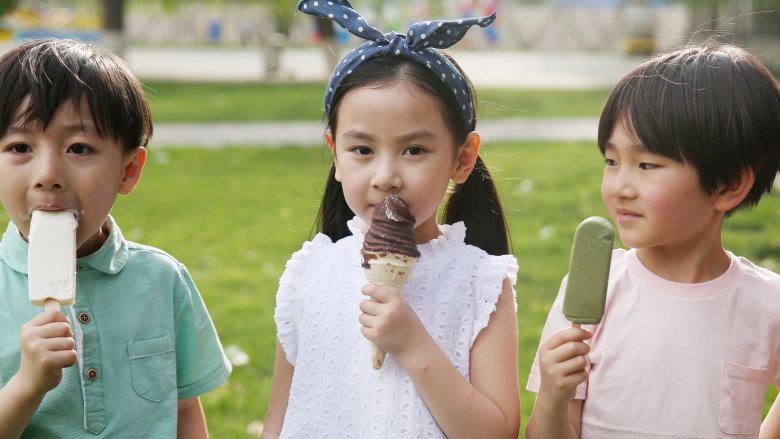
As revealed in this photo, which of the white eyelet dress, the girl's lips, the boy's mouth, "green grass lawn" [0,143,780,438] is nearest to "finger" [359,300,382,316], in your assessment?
the white eyelet dress

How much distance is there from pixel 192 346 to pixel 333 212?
0.54 m

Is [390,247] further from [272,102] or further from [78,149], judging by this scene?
[272,102]

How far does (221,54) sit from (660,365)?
3078 cm

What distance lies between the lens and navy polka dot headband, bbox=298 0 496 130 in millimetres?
2486

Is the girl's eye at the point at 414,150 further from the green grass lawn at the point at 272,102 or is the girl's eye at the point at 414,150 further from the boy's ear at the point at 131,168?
the green grass lawn at the point at 272,102

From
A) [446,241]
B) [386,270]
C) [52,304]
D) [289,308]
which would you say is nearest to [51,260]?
[52,304]

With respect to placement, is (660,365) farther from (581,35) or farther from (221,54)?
(581,35)

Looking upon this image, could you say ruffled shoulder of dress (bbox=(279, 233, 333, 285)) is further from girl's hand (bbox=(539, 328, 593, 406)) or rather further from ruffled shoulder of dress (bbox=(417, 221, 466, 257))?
girl's hand (bbox=(539, 328, 593, 406))

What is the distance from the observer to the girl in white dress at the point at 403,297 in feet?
7.77

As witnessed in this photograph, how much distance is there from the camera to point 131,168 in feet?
8.48

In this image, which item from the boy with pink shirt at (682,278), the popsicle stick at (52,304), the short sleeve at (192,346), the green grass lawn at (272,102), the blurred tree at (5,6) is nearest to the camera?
the popsicle stick at (52,304)

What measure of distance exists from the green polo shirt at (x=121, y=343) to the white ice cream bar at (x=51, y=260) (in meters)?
0.19

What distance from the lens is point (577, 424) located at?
2.49 m

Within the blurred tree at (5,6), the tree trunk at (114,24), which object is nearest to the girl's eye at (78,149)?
the blurred tree at (5,6)
